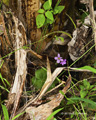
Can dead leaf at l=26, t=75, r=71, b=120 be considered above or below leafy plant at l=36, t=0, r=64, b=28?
below

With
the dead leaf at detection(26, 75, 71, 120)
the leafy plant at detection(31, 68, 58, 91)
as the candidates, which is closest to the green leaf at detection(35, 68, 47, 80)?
the leafy plant at detection(31, 68, 58, 91)

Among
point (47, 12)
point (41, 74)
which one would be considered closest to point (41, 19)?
point (47, 12)

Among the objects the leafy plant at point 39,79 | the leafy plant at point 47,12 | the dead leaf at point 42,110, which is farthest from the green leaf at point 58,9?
the dead leaf at point 42,110

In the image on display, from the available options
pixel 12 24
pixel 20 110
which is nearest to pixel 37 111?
pixel 20 110

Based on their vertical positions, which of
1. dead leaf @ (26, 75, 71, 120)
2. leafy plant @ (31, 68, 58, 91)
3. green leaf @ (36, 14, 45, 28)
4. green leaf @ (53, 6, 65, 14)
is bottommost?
dead leaf @ (26, 75, 71, 120)

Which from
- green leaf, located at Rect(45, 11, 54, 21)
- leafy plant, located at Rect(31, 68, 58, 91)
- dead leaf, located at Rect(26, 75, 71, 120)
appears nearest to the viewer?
dead leaf, located at Rect(26, 75, 71, 120)

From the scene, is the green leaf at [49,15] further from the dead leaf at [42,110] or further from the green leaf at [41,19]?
the dead leaf at [42,110]

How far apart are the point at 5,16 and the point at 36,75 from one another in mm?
553

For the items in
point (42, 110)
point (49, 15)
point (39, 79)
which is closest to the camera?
point (42, 110)

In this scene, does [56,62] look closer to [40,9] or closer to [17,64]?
[17,64]

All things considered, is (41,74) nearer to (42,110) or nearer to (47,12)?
(42,110)

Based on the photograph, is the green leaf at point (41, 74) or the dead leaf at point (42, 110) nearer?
the dead leaf at point (42, 110)

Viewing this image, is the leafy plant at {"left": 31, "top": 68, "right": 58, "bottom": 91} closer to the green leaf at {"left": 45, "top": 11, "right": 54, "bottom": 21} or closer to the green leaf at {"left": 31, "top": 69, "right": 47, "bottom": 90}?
the green leaf at {"left": 31, "top": 69, "right": 47, "bottom": 90}

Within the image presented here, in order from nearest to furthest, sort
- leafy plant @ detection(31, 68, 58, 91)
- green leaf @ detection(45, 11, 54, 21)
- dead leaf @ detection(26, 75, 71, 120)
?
dead leaf @ detection(26, 75, 71, 120), green leaf @ detection(45, 11, 54, 21), leafy plant @ detection(31, 68, 58, 91)
